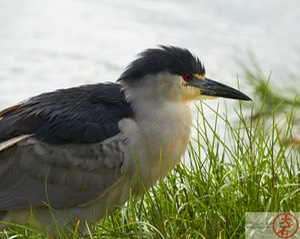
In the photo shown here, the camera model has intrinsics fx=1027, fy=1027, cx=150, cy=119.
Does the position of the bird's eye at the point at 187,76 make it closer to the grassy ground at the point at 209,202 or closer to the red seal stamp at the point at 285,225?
the grassy ground at the point at 209,202

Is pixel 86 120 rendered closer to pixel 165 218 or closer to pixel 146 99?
pixel 146 99

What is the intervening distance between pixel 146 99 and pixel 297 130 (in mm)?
2453

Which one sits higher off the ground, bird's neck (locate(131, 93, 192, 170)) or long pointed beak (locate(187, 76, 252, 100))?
long pointed beak (locate(187, 76, 252, 100))

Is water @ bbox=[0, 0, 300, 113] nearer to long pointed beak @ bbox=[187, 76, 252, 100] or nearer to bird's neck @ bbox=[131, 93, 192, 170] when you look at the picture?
long pointed beak @ bbox=[187, 76, 252, 100]

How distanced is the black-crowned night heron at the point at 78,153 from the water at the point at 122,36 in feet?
10.9

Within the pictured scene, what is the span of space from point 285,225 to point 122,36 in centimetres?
583

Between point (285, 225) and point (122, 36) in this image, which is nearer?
point (285, 225)

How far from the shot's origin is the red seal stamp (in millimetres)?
4527

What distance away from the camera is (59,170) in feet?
17.1

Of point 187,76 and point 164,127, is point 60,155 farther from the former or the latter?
point 187,76

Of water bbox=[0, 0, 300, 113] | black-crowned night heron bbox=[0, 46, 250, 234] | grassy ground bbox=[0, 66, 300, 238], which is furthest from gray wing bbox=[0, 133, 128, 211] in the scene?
water bbox=[0, 0, 300, 113]

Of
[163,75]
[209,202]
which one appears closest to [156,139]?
[163,75]

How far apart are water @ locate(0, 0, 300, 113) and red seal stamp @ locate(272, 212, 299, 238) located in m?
3.95

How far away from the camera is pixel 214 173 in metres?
5.06
